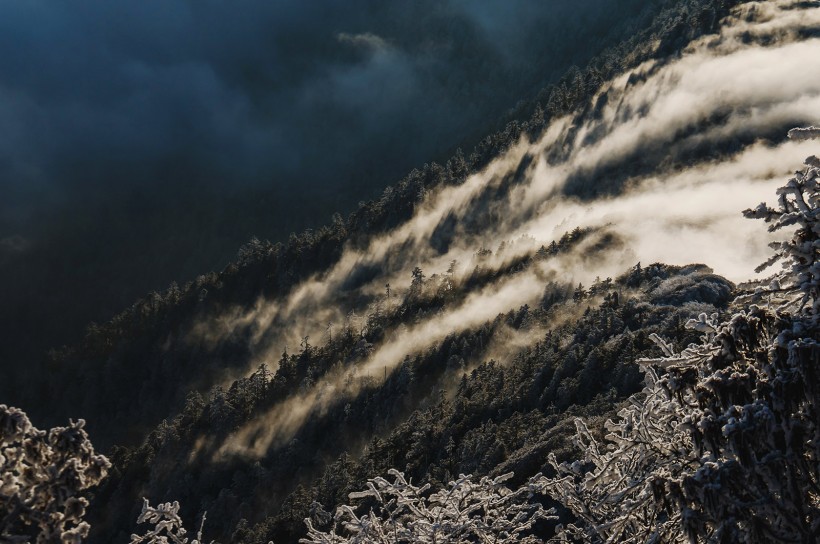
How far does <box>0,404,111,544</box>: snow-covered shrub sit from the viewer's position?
1130 cm

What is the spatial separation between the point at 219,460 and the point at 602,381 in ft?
349

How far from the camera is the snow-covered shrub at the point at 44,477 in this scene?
11.3 m

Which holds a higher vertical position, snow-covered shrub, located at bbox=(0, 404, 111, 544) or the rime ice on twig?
the rime ice on twig

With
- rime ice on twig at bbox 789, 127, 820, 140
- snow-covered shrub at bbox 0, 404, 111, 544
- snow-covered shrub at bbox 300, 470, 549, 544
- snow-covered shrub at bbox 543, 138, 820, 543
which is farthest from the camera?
snow-covered shrub at bbox 300, 470, 549, 544

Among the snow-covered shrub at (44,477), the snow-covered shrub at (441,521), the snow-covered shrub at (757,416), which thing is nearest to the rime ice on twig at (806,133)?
the snow-covered shrub at (757,416)

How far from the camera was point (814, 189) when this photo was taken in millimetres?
11672

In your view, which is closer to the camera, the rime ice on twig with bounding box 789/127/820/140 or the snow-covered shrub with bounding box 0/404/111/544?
the snow-covered shrub with bounding box 0/404/111/544

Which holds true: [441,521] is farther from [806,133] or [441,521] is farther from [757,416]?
[806,133]

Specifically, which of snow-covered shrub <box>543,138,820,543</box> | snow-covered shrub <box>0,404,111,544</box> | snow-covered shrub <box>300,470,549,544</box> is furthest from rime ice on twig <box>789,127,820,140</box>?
snow-covered shrub <box>0,404,111,544</box>

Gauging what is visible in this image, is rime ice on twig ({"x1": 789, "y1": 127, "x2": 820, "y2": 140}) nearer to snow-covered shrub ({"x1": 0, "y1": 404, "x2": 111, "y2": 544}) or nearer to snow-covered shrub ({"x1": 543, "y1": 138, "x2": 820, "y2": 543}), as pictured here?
snow-covered shrub ({"x1": 543, "y1": 138, "x2": 820, "y2": 543})

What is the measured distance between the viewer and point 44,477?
11.5m

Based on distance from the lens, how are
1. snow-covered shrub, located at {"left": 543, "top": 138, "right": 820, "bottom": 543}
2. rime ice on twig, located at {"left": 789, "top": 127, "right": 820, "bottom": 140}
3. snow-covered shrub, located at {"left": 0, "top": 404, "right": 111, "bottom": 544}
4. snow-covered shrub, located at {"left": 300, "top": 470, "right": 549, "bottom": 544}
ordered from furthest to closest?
1. snow-covered shrub, located at {"left": 300, "top": 470, "right": 549, "bottom": 544}
2. rime ice on twig, located at {"left": 789, "top": 127, "right": 820, "bottom": 140}
3. snow-covered shrub, located at {"left": 0, "top": 404, "right": 111, "bottom": 544}
4. snow-covered shrub, located at {"left": 543, "top": 138, "right": 820, "bottom": 543}

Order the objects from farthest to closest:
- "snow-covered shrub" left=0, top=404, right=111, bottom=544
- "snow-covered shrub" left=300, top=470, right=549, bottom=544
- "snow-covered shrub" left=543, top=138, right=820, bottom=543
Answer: "snow-covered shrub" left=300, top=470, right=549, bottom=544, "snow-covered shrub" left=0, top=404, right=111, bottom=544, "snow-covered shrub" left=543, top=138, right=820, bottom=543

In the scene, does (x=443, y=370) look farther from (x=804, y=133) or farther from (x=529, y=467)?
(x=804, y=133)
